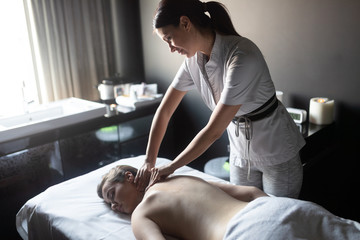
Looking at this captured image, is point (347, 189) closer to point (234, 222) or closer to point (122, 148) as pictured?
point (234, 222)

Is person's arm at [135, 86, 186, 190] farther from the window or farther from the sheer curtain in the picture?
the sheer curtain

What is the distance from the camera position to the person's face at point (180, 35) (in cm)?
138

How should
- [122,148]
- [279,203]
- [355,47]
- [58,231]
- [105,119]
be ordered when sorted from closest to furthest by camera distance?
1. [279,203]
2. [58,231]
3. [355,47]
4. [105,119]
5. [122,148]

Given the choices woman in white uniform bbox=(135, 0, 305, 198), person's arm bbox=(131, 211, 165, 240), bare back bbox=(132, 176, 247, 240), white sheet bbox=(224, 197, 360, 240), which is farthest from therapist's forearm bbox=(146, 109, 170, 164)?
white sheet bbox=(224, 197, 360, 240)

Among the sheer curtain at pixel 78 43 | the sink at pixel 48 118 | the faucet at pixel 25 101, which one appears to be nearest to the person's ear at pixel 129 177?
the sink at pixel 48 118

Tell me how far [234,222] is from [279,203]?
171 millimetres

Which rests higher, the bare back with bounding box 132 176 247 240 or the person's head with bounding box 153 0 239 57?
the person's head with bounding box 153 0 239 57

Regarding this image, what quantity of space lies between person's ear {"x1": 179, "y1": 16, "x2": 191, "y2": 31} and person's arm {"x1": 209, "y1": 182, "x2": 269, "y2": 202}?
731 mm

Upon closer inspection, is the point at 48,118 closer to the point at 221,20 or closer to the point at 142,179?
the point at 142,179

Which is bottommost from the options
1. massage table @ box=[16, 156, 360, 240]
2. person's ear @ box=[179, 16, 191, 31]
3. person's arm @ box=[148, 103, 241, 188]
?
massage table @ box=[16, 156, 360, 240]

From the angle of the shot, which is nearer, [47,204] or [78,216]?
[78,216]

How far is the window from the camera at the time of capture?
2502mm

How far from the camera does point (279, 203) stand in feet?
3.90

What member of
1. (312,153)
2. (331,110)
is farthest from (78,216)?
(331,110)
